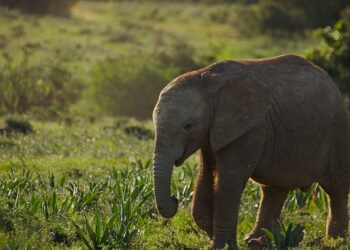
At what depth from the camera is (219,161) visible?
841 cm

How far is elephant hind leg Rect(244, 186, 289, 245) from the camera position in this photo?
31.2 ft

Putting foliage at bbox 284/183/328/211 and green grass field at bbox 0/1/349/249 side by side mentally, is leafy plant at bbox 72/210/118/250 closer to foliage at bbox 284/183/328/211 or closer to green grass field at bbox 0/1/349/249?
green grass field at bbox 0/1/349/249

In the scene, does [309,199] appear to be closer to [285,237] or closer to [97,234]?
[285,237]

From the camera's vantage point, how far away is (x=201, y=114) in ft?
27.2

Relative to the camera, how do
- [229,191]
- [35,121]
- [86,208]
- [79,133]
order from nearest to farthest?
[229,191], [86,208], [79,133], [35,121]

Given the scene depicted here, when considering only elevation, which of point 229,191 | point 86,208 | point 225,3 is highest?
point 229,191

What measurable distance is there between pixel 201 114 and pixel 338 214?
2176mm

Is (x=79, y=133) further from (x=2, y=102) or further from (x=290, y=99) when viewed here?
(x=290, y=99)

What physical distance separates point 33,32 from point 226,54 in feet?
24.1

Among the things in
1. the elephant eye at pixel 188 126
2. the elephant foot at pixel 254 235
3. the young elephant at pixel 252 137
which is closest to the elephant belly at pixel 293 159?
the young elephant at pixel 252 137

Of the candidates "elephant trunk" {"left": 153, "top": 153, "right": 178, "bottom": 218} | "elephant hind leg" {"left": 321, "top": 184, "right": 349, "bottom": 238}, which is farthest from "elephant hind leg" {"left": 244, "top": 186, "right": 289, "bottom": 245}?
"elephant trunk" {"left": 153, "top": 153, "right": 178, "bottom": 218}

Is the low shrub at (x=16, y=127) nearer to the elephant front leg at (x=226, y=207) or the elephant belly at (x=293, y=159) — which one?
the elephant belly at (x=293, y=159)

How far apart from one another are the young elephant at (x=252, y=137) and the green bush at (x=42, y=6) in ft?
129

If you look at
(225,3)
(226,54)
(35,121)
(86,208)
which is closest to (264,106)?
(86,208)
